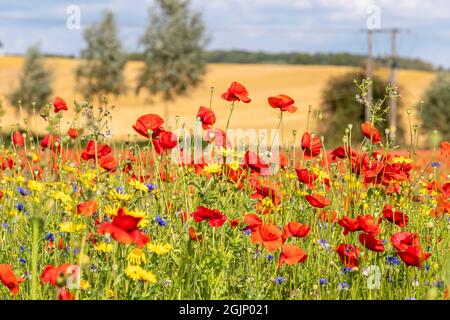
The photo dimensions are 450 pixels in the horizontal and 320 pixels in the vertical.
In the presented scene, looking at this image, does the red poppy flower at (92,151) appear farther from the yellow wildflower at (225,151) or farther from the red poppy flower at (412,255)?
the red poppy flower at (412,255)

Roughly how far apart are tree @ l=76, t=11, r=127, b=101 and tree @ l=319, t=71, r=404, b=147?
17.5 metres

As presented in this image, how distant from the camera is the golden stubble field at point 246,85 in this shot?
169 ft

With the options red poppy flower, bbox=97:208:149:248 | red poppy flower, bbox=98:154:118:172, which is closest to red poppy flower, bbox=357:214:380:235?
red poppy flower, bbox=97:208:149:248

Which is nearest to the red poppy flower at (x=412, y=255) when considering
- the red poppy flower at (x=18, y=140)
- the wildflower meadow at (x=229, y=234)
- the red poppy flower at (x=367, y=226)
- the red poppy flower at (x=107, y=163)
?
the wildflower meadow at (x=229, y=234)

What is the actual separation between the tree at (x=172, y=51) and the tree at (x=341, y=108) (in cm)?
1161

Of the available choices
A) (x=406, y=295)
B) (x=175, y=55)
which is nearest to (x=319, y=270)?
(x=406, y=295)

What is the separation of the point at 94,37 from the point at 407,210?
48.7 metres

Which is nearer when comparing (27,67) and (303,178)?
(303,178)

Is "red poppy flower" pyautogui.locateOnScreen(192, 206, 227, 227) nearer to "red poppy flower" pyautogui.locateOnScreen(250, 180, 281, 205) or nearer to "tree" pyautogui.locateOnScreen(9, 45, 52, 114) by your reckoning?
"red poppy flower" pyautogui.locateOnScreen(250, 180, 281, 205)

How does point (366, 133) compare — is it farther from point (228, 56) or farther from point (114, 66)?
point (228, 56)

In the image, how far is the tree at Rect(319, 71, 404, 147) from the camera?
35500 millimetres

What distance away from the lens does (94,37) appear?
51000 millimetres

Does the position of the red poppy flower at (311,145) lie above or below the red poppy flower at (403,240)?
above

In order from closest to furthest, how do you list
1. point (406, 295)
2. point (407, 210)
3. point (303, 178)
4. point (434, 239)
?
point (406, 295) < point (303, 178) < point (434, 239) < point (407, 210)
